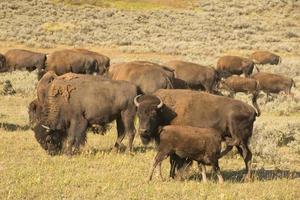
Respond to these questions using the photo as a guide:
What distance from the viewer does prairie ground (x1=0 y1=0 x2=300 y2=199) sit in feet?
29.2

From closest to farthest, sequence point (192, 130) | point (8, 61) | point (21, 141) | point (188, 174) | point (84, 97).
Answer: point (192, 130) → point (188, 174) → point (84, 97) → point (21, 141) → point (8, 61)

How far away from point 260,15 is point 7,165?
199 ft

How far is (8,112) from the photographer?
1723 cm

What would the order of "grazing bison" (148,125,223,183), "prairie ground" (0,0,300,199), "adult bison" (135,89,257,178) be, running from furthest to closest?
"adult bison" (135,89,257,178) → "grazing bison" (148,125,223,183) → "prairie ground" (0,0,300,199)

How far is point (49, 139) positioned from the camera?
1163 centimetres

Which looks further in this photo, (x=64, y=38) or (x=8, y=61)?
(x=64, y=38)

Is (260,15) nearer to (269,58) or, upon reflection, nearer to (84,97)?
(269,58)

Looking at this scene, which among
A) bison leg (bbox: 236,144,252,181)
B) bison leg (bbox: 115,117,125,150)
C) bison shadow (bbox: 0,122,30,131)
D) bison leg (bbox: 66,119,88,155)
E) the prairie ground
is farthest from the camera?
bison shadow (bbox: 0,122,30,131)

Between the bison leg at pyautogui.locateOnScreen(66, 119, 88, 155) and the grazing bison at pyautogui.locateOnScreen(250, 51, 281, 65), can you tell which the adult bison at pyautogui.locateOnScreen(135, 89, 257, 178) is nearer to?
the bison leg at pyautogui.locateOnScreen(66, 119, 88, 155)

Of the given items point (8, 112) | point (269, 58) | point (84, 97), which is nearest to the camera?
point (84, 97)

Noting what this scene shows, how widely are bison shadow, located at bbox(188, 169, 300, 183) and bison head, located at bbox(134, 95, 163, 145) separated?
119 centimetres

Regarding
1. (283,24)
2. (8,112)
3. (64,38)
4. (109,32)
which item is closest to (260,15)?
(283,24)

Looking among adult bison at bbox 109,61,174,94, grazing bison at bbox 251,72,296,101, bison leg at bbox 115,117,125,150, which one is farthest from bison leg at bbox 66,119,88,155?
grazing bison at bbox 251,72,296,101

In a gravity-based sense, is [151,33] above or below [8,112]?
below
